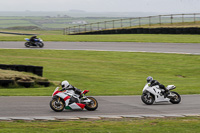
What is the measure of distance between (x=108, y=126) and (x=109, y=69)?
58.4ft

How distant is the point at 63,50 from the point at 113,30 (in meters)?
23.0

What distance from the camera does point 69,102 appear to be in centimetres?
1430

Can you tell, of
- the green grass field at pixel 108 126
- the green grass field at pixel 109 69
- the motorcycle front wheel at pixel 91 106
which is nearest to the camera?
the green grass field at pixel 108 126

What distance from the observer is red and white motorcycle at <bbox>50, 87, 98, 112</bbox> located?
14.2m

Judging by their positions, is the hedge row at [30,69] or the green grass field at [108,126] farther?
the hedge row at [30,69]

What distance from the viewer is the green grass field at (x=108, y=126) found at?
420 inches

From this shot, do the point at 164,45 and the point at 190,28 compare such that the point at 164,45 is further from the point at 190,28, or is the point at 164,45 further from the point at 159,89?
the point at 159,89

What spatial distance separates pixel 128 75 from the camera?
87.9ft

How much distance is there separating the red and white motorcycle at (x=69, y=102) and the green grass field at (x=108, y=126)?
187 cm

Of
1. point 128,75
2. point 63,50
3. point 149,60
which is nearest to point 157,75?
point 128,75

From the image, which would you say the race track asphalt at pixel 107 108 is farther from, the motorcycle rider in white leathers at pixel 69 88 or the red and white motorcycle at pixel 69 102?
the motorcycle rider in white leathers at pixel 69 88

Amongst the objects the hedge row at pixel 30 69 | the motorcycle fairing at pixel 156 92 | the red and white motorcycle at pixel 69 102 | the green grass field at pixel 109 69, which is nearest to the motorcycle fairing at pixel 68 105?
the red and white motorcycle at pixel 69 102

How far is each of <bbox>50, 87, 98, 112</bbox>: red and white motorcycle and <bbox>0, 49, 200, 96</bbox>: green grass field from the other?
156 inches

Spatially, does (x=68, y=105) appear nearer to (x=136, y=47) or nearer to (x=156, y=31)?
(x=136, y=47)
